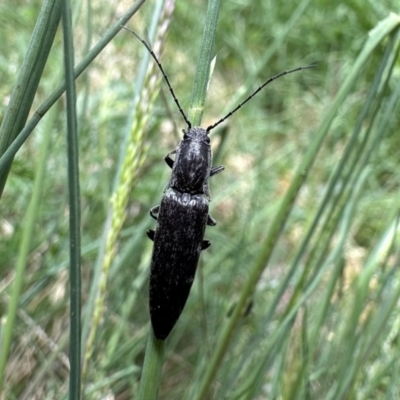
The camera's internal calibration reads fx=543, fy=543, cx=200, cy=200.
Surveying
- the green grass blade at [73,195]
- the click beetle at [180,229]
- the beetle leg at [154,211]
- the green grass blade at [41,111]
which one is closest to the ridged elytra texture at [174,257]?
the click beetle at [180,229]

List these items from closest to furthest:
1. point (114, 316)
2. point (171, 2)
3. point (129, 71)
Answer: point (171, 2) < point (114, 316) < point (129, 71)

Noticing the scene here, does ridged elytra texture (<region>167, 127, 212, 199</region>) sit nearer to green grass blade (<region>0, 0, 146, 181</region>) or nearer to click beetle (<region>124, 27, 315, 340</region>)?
click beetle (<region>124, 27, 315, 340</region>)

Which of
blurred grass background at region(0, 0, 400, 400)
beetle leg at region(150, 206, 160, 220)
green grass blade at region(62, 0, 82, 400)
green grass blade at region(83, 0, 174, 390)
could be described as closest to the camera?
green grass blade at region(62, 0, 82, 400)

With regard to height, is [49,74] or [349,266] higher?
[49,74]

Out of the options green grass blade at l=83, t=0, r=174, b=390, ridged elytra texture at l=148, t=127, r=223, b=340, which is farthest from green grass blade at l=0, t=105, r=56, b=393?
ridged elytra texture at l=148, t=127, r=223, b=340

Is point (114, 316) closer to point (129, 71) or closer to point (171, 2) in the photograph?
point (171, 2)

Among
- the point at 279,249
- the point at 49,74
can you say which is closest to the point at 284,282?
the point at 279,249

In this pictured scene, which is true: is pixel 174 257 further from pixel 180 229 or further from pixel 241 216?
pixel 241 216

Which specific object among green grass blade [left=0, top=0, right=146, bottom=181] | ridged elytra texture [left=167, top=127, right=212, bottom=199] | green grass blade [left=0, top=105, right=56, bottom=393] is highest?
ridged elytra texture [left=167, top=127, right=212, bottom=199]
